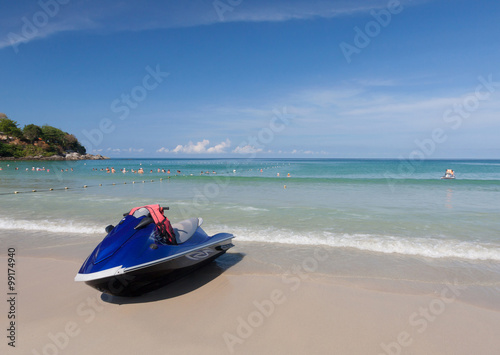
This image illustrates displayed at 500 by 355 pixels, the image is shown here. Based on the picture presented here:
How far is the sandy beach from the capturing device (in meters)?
3.74

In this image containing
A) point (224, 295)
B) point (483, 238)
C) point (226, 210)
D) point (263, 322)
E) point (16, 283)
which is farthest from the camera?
point (226, 210)

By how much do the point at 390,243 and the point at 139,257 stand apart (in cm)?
695

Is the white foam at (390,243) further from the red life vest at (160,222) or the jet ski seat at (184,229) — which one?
the red life vest at (160,222)

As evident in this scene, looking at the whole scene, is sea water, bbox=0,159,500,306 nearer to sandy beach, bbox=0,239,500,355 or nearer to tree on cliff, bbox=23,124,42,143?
sandy beach, bbox=0,239,500,355

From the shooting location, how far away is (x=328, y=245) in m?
8.16

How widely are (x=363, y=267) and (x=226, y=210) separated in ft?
26.6

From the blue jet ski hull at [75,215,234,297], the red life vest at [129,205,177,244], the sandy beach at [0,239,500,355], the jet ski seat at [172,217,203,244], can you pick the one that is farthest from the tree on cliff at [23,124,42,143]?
the blue jet ski hull at [75,215,234,297]

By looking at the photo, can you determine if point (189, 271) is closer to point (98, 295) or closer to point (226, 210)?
point (98, 295)

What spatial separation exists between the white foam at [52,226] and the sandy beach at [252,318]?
13.5 ft

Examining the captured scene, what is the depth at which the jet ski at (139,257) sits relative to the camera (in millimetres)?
4086

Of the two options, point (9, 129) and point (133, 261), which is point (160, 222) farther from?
point (9, 129)

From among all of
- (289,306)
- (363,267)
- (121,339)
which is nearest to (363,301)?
(289,306)

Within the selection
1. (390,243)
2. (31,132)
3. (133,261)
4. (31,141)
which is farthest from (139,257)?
(31,141)

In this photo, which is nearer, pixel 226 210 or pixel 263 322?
pixel 263 322
